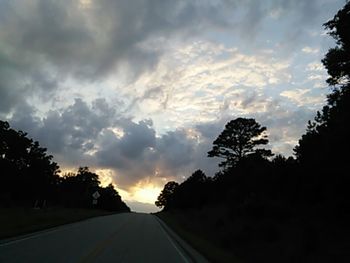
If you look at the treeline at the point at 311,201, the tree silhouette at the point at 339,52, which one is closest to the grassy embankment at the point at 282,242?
the treeline at the point at 311,201

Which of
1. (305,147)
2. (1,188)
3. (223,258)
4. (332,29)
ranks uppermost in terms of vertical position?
(1,188)

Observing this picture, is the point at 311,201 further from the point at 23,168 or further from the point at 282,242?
the point at 23,168

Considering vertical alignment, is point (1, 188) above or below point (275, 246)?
above

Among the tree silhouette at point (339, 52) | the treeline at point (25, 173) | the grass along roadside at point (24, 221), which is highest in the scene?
the treeline at point (25, 173)

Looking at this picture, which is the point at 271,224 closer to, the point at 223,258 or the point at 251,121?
the point at 223,258

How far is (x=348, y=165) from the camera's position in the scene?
22.7 m

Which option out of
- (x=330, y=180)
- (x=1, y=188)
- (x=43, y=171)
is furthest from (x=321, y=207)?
(x=43, y=171)

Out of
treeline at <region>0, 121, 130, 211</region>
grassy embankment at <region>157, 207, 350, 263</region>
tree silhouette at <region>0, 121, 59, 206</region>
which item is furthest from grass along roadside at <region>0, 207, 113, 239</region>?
tree silhouette at <region>0, 121, 59, 206</region>

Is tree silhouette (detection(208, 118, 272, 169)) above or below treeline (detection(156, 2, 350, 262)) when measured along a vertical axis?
above

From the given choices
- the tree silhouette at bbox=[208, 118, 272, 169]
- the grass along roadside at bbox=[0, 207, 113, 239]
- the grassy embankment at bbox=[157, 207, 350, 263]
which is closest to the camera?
the grassy embankment at bbox=[157, 207, 350, 263]

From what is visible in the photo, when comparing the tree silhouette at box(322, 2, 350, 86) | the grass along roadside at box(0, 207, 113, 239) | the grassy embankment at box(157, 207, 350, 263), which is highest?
the tree silhouette at box(322, 2, 350, 86)

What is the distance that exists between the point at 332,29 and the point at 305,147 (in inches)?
439

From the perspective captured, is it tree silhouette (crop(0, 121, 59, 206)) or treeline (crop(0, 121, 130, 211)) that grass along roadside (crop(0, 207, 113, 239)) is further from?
tree silhouette (crop(0, 121, 59, 206))

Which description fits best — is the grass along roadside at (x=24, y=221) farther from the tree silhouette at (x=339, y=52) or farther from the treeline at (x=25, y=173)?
the treeline at (x=25, y=173)
